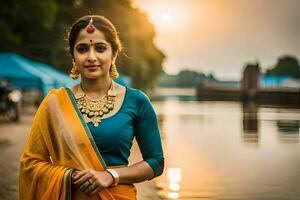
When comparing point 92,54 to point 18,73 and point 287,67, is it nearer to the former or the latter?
point 18,73

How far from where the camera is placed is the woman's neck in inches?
96.6

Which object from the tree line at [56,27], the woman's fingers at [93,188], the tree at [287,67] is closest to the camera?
the woman's fingers at [93,188]

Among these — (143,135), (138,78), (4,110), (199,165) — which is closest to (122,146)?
(143,135)

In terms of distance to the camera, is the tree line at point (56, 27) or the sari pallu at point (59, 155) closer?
the sari pallu at point (59, 155)

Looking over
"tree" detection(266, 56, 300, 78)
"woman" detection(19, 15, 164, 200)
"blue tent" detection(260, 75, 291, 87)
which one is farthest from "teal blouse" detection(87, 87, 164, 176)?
"tree" detection(266, 56, 300, 78)

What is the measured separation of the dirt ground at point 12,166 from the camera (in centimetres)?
788

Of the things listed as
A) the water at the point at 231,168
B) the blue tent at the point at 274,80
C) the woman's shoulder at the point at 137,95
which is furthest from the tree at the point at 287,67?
the woman's shoulder at the point at 137,95

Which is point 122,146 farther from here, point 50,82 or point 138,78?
point 138,78

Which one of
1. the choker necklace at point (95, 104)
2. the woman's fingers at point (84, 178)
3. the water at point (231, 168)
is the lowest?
the water at point (231, 168)

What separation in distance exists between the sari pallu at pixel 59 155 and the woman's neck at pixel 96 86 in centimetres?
7

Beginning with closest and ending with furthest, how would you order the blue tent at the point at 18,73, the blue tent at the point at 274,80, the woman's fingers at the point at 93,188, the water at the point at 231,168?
1. the woman's fingers at the point at 93,188
2. the water at the point at 231,168
3. the blue tent at the point at 18,73
4. the blue tent at the point at 274,80

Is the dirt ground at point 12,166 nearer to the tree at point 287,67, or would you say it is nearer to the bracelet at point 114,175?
the bracelet at point 114,175

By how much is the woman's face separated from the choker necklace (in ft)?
0.24

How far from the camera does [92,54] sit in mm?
2438
